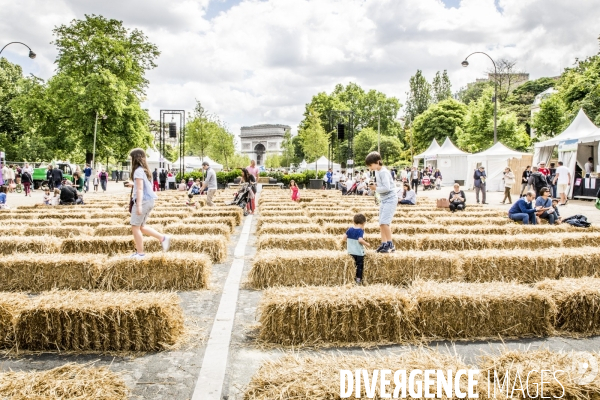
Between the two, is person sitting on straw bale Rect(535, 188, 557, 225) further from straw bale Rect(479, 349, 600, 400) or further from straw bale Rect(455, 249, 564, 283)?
straw bale Rect(479, 349, 600, 400)

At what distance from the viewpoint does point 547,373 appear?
10.3 ft

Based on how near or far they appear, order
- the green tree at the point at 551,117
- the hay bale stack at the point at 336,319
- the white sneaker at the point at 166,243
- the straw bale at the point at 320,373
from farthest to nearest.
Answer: the green tree at the point at 551,117, the white sneaker at the point at 166,243, the hay bale stack at the point at 336,319, the straw bale at the point at 320,373

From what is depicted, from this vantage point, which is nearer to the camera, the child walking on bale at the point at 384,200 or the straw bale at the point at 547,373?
the straw bale at the point at 547,373

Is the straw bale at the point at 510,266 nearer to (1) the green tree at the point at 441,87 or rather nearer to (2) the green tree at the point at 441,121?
(2) the green tree at the point at 441,121

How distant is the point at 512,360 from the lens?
3.41m

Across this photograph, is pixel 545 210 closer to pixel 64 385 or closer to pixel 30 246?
pixel 30 246

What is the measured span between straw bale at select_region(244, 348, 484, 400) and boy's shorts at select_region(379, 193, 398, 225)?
4375mm

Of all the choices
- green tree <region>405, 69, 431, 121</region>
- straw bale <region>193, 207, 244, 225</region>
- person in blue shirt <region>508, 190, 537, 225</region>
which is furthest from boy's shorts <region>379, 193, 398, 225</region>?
green tree <region>405, 69, 431, 121</region>

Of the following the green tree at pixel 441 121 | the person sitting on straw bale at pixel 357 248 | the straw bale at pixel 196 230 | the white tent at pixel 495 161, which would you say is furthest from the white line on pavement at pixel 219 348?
the green tree at pixel 441 121

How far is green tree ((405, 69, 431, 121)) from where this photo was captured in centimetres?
9062

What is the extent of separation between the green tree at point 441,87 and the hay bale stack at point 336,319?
308ft

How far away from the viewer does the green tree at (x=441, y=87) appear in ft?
308

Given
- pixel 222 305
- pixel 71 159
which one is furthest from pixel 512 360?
pixel 71 159

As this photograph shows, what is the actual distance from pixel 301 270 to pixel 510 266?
3202 millimetres
